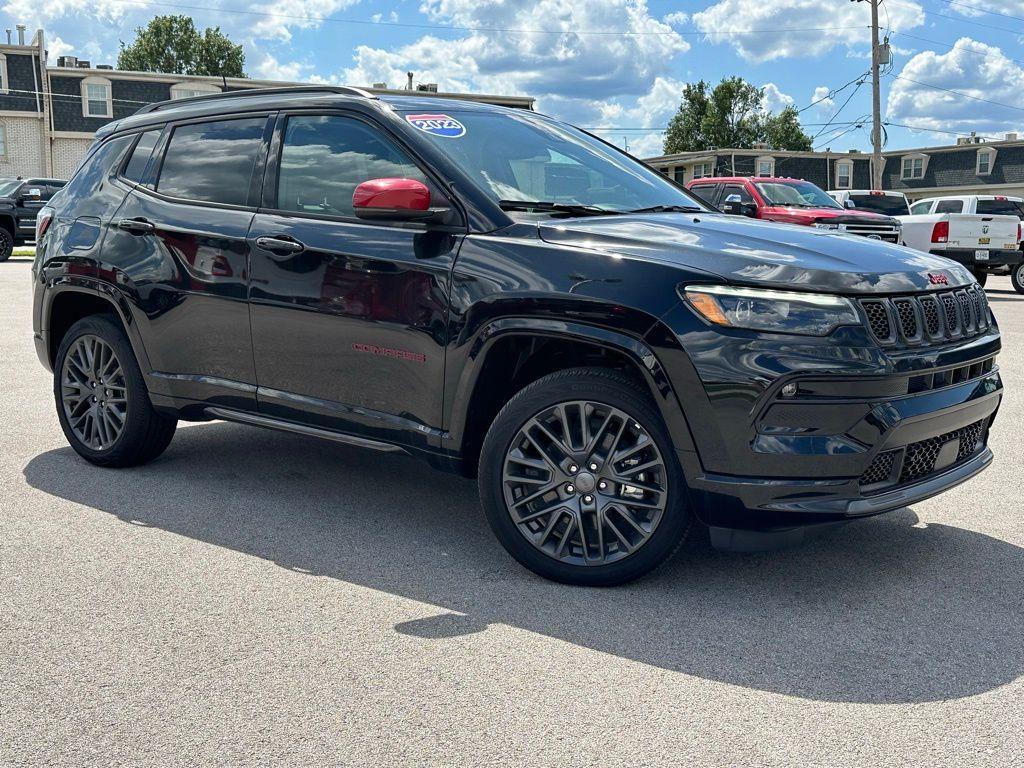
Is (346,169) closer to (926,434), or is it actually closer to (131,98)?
(926,434)

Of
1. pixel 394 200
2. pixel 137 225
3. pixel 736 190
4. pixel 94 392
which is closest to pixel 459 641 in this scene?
pixel 394 200

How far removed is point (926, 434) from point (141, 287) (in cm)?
368

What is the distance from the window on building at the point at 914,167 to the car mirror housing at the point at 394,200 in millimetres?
65772

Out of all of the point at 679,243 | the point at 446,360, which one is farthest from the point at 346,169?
the point at 679,243

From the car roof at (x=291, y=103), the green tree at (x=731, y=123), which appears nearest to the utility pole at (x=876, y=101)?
the car roof at (x=291, y=103)

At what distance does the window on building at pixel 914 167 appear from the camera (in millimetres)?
64438

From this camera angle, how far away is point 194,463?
607cm

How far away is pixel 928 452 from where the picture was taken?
156 inches

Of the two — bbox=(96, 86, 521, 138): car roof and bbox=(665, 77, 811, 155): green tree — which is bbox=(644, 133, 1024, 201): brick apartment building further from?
bbox=(96, 86, 521, 138): car roof

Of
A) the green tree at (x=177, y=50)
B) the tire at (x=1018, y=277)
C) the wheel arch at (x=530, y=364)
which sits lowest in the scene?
the tire at (x=1018, y=277)

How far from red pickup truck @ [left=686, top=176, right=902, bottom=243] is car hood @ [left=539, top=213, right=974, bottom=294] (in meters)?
14.4

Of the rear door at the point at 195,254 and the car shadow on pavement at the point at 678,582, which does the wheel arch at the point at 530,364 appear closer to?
the car shadow on pavement at the point at 678,582

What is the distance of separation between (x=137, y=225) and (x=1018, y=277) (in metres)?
19.0

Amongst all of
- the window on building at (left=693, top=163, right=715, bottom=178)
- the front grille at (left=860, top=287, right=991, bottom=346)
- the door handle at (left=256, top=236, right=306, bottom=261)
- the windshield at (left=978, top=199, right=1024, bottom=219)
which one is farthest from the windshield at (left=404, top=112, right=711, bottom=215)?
the window on building at (left=693, top=163, right=715, bottom=178)
